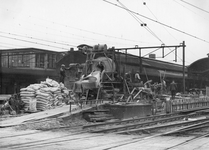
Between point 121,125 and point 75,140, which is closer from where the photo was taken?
point 75,140

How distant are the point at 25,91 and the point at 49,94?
5.15ft

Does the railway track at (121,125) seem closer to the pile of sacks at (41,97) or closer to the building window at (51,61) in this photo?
the pile of sacks at (41,97)

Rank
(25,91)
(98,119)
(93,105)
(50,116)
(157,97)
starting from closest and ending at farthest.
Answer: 1. (50,116)
2. (98,119)
3. (93,105)
4. (25,91)
5. (157,97)

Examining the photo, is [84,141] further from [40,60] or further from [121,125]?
[40,60]

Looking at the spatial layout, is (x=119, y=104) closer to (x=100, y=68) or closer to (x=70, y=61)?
(x=100, y=68)

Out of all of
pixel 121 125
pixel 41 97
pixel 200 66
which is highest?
pixel 200 66

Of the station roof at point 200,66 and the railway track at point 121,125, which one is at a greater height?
the station roof at point 200,66

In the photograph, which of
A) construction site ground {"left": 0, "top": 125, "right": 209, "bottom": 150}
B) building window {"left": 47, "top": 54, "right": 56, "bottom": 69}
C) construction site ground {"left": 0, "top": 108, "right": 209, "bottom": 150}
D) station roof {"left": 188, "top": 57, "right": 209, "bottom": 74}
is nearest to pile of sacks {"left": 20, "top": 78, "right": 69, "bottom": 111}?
construction site ground {"left": 0, "top": 108, "right": 209, "bottom": 150}

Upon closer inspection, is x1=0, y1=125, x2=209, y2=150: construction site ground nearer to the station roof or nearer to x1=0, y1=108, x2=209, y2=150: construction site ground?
x1=0, y1=108, x2=209, y2=150: construction site ground

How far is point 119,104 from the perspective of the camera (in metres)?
16.7

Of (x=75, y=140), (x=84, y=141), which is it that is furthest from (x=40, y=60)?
(x=84, y=141)

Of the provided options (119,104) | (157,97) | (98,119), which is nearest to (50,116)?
(98,119)

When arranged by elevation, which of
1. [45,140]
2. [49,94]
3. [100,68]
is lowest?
[45,140]

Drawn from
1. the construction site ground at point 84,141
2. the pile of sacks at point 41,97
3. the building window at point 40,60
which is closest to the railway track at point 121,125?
the construction site ground at point 84,141
